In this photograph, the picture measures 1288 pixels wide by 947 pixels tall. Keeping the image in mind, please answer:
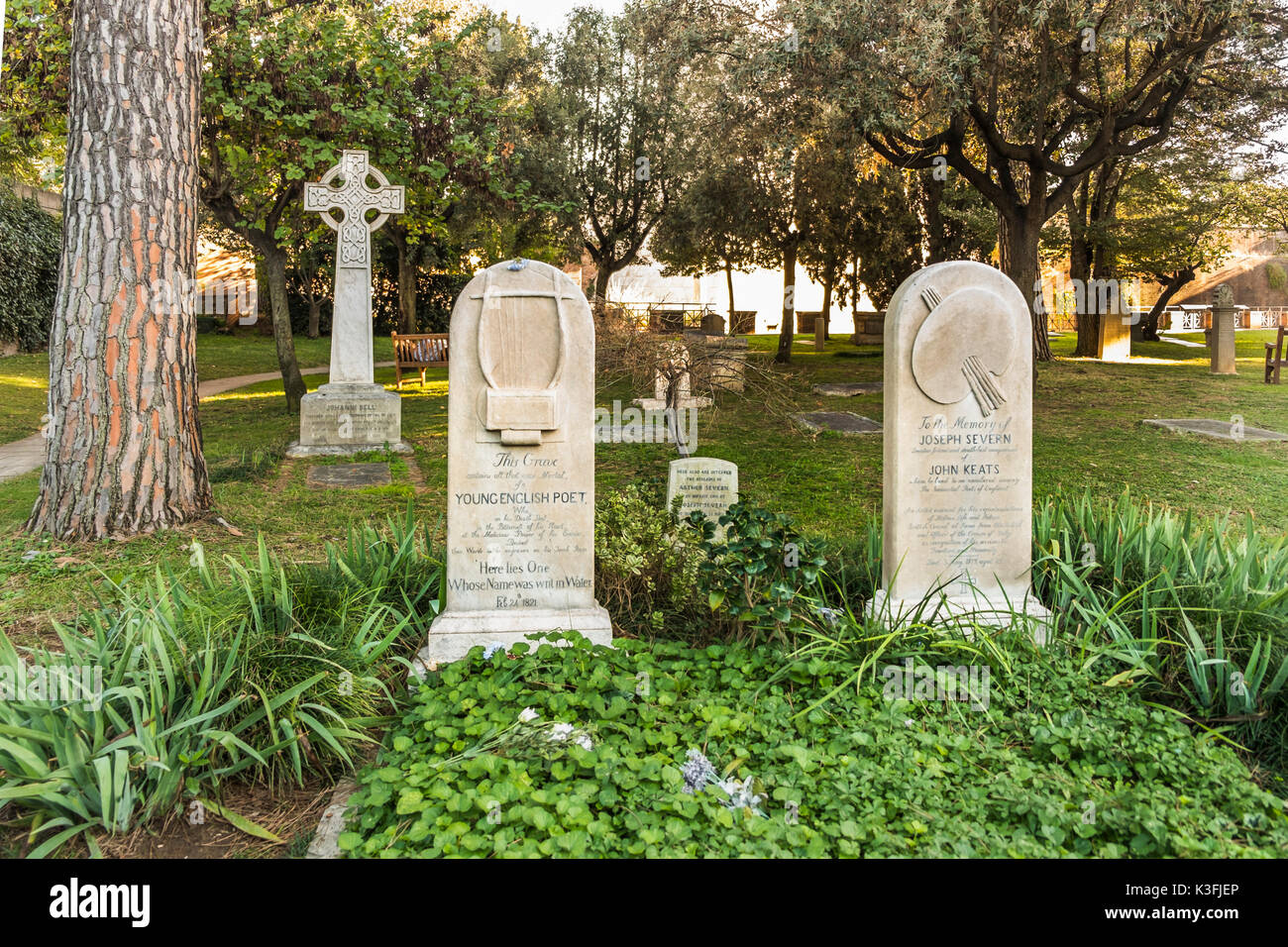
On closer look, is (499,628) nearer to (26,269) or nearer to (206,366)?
Answer: (206,366)

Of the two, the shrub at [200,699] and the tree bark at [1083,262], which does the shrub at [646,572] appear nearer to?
the shrub at [200,699]

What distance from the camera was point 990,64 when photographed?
1206cm

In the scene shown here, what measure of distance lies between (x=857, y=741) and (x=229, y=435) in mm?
10417

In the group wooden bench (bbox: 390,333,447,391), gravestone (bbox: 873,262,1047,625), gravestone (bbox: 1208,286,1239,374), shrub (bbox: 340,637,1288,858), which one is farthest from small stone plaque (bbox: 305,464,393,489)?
gravestone (bbox: 1208,286,1239,374)

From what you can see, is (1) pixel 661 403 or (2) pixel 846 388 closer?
(1) pixel 661 403

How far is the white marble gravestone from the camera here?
11008 mm

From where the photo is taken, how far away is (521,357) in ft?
15.0

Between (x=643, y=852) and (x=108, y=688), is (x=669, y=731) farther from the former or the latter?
(x=108, y=688)

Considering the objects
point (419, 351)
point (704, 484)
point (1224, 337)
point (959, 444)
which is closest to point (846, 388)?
point (1224, 337)

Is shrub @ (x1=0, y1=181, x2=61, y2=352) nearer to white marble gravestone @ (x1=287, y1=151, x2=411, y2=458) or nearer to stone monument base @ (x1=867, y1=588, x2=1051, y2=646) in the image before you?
white marble gravestone @ (x1=287, y1=151, x2=411, y2=458)

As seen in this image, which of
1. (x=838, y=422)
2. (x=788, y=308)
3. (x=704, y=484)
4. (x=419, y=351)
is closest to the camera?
(x=704, y=484)

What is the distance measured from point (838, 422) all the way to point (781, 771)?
9.40 m

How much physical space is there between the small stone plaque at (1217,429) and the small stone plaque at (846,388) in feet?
14.6

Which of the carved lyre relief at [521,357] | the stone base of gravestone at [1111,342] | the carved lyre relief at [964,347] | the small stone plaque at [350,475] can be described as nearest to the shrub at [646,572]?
the carved lyre relief at [521,357]
